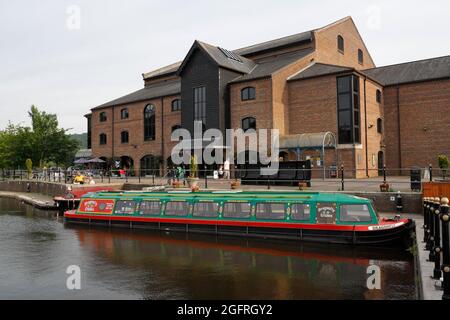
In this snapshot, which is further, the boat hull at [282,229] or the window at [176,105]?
the window at [176,105]

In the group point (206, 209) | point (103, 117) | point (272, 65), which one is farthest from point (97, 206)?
point (103, 117)

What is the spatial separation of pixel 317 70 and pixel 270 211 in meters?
21.3

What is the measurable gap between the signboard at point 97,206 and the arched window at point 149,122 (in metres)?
22.1

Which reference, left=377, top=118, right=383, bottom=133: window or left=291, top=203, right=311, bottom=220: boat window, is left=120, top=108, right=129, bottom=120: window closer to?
left=377, top=118, right=383, bottom=133: window

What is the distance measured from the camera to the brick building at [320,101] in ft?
103

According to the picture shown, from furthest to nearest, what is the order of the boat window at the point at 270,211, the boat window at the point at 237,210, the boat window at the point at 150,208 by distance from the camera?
the boat window at the point at 150,208 < the boat window at the point at 237,210 < the boat window at the point at 270,211

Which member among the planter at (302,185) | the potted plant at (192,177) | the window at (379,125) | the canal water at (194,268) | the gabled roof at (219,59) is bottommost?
the canal water at (194,268)

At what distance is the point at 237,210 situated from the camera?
1670 centimetres

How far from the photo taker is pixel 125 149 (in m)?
45.3

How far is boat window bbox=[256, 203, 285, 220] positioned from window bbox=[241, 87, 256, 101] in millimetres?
19199

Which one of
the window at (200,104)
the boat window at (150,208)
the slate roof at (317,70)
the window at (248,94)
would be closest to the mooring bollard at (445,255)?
the boat window at (150,208)

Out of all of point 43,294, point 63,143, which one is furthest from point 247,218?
point 63,143

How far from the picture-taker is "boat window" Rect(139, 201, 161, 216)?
18.9 metres

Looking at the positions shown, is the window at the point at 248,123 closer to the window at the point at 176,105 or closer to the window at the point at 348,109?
the window at the point at 348,109
